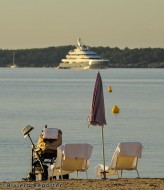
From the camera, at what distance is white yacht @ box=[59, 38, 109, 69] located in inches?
6176

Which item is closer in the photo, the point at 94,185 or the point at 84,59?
the point at 94,185

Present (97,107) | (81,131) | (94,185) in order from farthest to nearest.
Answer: (81,131), (97,107), (94,185)

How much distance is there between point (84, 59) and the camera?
520 ft

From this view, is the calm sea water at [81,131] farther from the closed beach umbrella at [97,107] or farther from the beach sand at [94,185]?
the beach sand at [94,185]

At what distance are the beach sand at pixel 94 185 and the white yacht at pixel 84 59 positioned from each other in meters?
141

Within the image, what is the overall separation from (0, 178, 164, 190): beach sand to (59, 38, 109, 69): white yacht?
463 feet

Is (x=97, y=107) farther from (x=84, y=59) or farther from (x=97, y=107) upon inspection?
(x=84, y=59)

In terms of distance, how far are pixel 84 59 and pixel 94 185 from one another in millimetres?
145329

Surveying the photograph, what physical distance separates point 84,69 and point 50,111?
124 metres

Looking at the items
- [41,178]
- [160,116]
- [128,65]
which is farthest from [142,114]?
[128,65]

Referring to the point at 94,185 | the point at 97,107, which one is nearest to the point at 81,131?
the point at 97,107

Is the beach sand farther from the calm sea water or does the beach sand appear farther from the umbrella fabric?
the calm sea water

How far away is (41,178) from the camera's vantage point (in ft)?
50.6

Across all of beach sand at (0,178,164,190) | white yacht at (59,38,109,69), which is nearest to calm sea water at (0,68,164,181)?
beach sand at (0,178,164,190)
